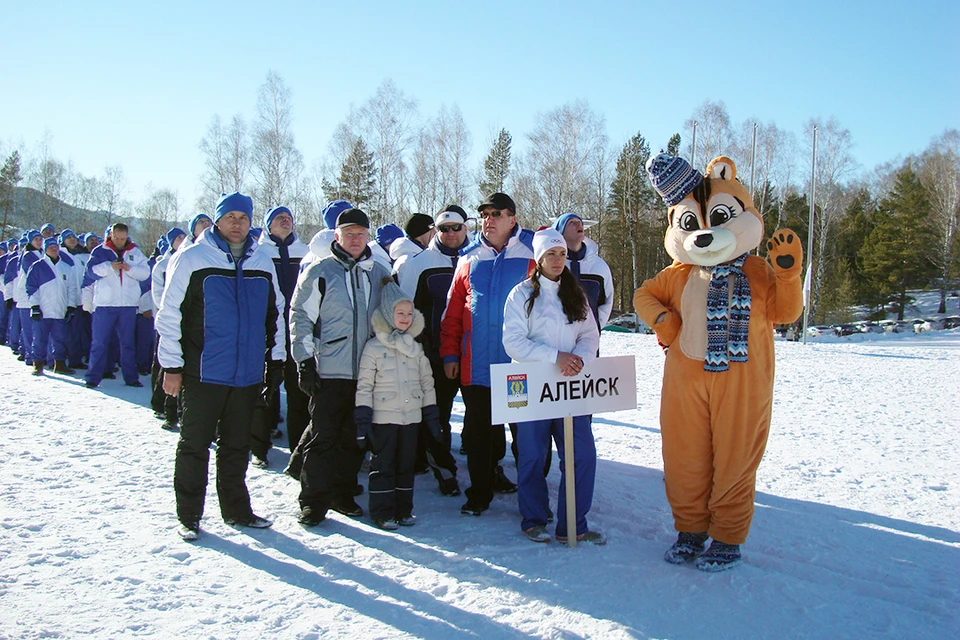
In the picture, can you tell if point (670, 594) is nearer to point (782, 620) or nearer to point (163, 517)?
point (782, 620)

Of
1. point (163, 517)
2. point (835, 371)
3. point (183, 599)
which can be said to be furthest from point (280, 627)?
point (835, 371)

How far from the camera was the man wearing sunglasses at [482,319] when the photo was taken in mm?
4531

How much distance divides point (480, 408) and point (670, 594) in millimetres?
1785

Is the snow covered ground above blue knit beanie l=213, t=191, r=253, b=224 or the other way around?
the other way around

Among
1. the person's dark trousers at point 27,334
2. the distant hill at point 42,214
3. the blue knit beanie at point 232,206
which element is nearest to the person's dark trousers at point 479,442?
the blue knit beanie at point 232,206

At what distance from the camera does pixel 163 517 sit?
4.40 m

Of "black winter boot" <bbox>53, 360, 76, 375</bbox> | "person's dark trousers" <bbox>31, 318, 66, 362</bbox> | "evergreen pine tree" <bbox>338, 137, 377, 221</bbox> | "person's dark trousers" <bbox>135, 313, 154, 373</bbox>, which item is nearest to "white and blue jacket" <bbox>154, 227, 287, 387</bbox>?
"person's dark trousers" <bbox>135, 313, 154, 373</bbox>

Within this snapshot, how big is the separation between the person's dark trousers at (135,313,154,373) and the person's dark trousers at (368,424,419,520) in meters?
7.09

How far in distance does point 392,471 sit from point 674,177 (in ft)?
8.93

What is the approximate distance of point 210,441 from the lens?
419 cm

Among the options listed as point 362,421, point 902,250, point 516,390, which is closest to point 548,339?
point 516,390

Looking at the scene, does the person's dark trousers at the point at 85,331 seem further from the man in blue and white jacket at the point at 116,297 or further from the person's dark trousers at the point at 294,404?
the person's dark trousers at the point at 294,404

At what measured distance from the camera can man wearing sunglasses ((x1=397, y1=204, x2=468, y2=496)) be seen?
18.0 feet

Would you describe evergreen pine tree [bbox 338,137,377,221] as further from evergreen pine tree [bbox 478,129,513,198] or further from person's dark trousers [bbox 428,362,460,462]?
person's dark trousers [bbox 428,362,460,462]
